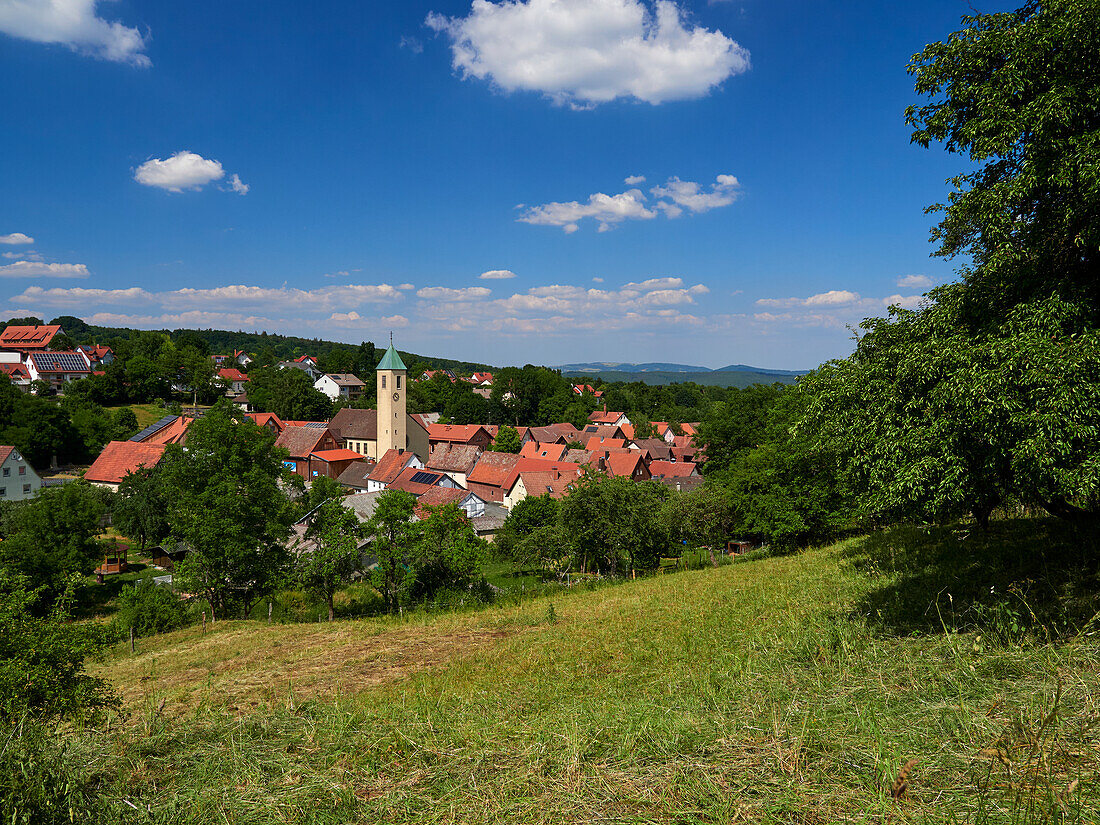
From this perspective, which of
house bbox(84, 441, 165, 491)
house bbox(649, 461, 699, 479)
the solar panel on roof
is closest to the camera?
house bbox(84, 441, 165, 491)

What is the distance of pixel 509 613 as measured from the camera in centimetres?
1769

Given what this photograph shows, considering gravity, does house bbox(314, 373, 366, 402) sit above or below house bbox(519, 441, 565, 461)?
above

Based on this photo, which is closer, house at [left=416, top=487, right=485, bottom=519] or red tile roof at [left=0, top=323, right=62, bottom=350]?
house at [left=416, top=487, right=485, bottom=519]

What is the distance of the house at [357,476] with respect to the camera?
60.2 metres

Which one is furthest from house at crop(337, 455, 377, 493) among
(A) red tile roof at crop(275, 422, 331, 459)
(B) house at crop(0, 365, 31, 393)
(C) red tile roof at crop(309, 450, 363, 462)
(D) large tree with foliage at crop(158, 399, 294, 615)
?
(B) house at crop(0, 365, 31, 393)

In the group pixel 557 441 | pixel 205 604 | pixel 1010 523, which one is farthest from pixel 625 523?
pixel 557 441

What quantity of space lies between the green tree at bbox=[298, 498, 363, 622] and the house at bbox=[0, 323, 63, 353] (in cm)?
13720

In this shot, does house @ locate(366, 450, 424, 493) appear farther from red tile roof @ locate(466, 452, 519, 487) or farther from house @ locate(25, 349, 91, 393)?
house @ locate(25, 349, 91, 393)

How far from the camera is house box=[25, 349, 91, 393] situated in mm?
101438

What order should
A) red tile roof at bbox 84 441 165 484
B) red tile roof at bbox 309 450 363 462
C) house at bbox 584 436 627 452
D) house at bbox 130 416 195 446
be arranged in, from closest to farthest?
red tile roof at bbox 84 441 165 484 → house at bbox 130 416 195 446 → red tile roof at bbox 309 450 363 462 → house at bbox 584 436 627 452

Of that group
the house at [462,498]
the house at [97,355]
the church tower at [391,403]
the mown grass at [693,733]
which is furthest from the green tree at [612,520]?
the house at [97,355]

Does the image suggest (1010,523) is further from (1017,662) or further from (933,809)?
(933,809)

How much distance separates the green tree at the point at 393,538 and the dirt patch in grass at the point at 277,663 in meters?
3.40

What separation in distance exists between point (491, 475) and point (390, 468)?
11123 mm
